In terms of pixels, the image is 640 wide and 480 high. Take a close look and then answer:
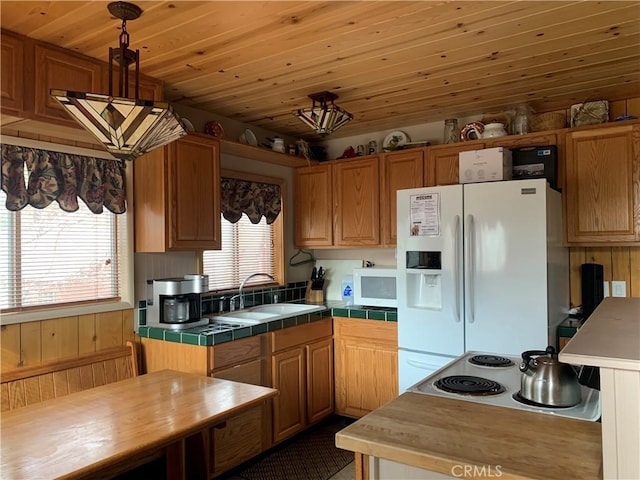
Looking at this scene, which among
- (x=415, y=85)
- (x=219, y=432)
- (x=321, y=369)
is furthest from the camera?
(x=321, y=369)

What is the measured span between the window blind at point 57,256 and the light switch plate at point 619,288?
126 inches

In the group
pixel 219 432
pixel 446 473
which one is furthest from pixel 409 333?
pixel 446 473

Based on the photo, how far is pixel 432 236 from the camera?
3014mm

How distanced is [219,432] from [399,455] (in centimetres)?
180

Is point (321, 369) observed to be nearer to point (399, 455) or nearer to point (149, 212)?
point (149, 212)

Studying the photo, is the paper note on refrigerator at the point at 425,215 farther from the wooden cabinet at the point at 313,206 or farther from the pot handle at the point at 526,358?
the pot handle at the point at 526,358

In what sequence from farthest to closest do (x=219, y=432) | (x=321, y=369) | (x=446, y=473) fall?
(x=321, y=369) → (x=219, y=432) → (x=446, y=473)

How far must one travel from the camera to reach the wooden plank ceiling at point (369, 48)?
196 cm

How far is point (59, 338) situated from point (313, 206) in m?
2.27

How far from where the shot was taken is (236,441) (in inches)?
111

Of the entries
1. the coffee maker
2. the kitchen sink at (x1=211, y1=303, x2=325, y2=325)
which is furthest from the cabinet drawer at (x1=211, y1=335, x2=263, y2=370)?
the coffee maker

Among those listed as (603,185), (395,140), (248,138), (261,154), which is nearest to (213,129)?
(248,138)

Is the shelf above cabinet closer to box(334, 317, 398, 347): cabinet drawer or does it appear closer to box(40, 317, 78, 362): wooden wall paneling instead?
box(334, 317, 398, 347): cabinet drawer

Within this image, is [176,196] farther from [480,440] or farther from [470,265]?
[480,440]
